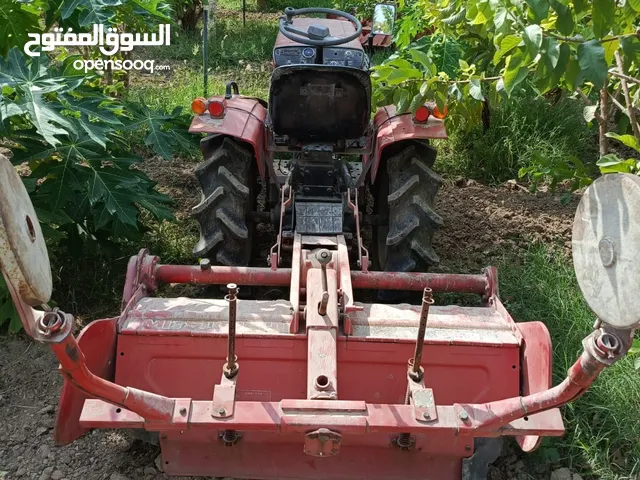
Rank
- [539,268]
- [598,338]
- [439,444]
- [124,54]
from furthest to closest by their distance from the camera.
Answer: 1. [124,54]
2. [539,268]
3. [439,444]
4. [598,338]

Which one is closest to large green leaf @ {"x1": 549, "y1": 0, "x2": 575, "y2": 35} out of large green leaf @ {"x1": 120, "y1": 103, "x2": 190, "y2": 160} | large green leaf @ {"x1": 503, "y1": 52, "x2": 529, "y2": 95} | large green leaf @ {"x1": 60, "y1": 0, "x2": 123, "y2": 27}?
large green leaf @ {"x1": 503, "y1": 52, "x2": 529, "y2": 95}

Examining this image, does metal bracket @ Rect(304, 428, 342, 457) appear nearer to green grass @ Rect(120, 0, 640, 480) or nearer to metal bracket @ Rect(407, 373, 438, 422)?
metal bracket @ Rect(407, 373, 438, 422)

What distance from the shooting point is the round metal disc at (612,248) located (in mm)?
1507

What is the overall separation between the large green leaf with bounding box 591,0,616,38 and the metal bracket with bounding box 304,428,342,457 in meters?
1.34

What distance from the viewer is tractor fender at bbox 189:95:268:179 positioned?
119 inches

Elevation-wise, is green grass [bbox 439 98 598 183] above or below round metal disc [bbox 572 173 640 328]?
below

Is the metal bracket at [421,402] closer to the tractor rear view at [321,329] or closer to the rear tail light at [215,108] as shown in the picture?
the tractor rear view at [321,329]

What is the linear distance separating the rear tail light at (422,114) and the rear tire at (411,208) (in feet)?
0.47

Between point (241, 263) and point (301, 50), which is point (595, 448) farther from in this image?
point (301, 50)

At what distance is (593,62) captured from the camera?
65.1 inches

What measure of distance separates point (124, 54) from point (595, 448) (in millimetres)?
5282

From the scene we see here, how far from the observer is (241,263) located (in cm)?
306

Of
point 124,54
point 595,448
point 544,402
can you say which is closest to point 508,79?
point 544,402

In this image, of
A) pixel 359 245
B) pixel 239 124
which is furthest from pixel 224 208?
pixel 359 245
